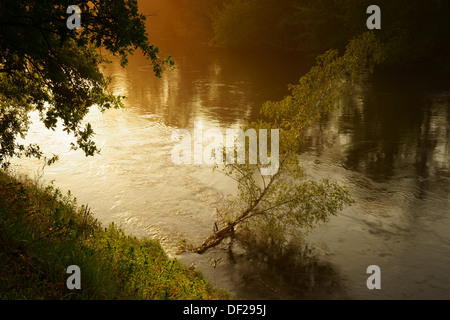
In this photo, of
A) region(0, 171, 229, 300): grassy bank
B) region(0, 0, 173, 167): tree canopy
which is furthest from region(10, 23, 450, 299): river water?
region(0, 0, 173, 167): tree canopy

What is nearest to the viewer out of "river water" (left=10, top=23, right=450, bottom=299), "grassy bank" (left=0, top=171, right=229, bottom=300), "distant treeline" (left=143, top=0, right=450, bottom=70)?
"grassy bank" (left=0, top=171, right=229, bottom=300)

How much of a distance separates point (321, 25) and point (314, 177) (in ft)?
142

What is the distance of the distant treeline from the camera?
47.8 metres

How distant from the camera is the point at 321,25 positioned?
60.1 meters

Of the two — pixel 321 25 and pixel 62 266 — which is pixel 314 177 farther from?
pixel 321 25

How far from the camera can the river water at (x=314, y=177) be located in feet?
51.3

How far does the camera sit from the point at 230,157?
15.9 m

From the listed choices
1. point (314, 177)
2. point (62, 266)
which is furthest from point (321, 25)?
point (62, 266)

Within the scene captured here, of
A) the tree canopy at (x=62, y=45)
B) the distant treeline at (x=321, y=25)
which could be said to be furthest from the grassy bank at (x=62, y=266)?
the distant treeline at (x=321, y=25)

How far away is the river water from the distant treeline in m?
6.36

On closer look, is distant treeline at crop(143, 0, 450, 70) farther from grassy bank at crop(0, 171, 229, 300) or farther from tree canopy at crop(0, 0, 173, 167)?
grassy bank at crop(0, 171, 229, 300)

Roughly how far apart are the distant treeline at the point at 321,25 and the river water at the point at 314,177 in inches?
250

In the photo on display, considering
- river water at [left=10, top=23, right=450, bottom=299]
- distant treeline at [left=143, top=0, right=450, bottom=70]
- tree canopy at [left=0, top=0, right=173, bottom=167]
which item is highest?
distant treeline at [left=143, top=0, right=450, bottom=70]

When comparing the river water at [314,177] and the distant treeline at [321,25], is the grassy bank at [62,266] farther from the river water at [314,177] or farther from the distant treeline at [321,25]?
the distant treeline at [321,25]
